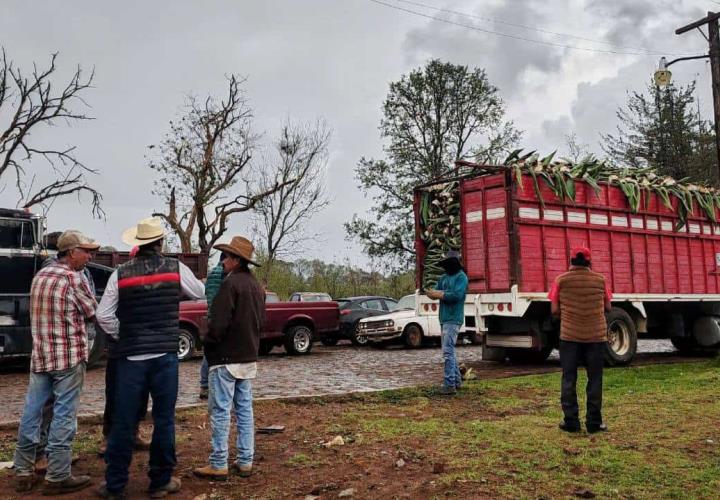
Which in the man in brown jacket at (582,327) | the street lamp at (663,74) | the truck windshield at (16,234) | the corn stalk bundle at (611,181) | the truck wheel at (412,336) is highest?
the street lamp at (663,74)

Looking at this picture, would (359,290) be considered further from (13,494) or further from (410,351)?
(13,494)

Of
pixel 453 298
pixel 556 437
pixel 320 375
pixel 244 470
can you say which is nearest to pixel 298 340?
pixel 320 375

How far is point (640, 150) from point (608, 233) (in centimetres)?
2445

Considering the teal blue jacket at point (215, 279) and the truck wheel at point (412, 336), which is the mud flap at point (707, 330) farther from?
the teal blue jacket at point (215, 279)

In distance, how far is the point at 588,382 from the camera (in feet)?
22.2

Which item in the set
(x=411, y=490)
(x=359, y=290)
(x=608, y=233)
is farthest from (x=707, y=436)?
(x=359, y=290)

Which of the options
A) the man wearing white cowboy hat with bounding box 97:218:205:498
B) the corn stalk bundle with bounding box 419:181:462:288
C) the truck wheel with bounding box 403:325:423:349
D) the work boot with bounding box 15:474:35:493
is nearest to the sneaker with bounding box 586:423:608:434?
the man wearing white cowboy hat with bounding box 97:218:205:498

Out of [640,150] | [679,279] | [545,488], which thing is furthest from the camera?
[640,150]

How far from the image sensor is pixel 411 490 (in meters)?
4.77

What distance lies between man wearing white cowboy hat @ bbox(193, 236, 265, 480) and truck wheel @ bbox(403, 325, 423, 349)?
13.0m

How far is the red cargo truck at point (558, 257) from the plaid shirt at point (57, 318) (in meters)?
7.79

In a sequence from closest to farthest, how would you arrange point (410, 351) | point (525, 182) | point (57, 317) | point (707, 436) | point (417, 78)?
point (57, 317), point (707, 436), point (525, 182), point (410, 351), point (417, 78)

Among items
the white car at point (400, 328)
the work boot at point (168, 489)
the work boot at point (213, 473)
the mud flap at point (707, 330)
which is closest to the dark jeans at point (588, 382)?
the work boot at point (213, 473)

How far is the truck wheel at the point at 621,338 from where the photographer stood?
12.3m
